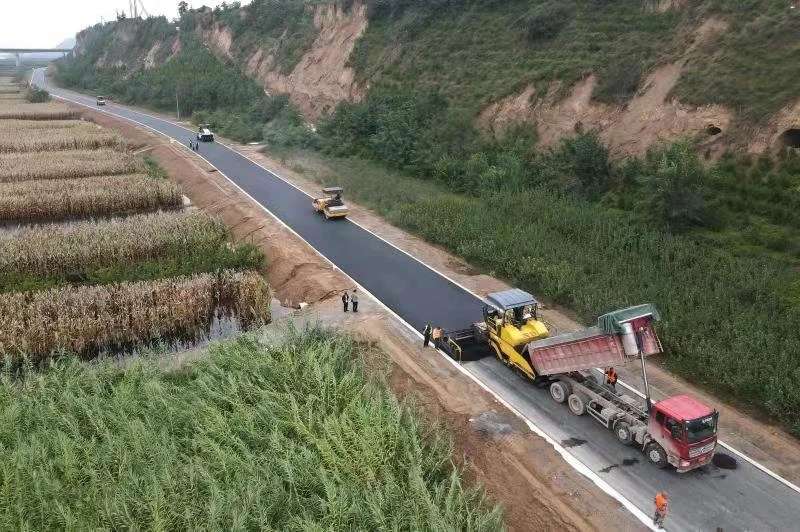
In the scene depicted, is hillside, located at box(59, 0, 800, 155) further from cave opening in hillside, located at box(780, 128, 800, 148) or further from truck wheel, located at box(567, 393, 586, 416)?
truck wheel, located at box(567, 393, 586, 416)

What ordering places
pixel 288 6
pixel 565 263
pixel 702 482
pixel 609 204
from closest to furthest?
pixel 702 482, pixel 565 263, pixel 609 204, pixel 288 6

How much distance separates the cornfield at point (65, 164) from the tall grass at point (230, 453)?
31.5m

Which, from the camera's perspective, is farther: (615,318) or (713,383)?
(713,383)

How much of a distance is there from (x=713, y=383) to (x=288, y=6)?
86.7 m

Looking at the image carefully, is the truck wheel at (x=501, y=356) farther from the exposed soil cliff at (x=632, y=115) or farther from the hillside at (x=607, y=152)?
the exposed soil cliff at (x=632, y=115)

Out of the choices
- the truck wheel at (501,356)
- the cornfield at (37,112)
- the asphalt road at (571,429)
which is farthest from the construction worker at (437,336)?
the cornfield at (37,112)

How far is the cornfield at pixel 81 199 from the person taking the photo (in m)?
36.5

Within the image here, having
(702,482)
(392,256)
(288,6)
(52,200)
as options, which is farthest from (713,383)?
(288,6)

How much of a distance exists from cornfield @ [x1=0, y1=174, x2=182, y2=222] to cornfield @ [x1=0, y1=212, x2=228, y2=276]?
5.80 meters

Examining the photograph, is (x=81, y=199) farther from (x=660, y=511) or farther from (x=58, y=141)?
(x=660, y=511)

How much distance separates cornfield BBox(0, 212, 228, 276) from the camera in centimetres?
2625

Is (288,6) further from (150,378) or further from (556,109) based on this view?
(150,378)

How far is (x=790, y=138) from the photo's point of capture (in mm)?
26453

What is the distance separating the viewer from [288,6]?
88.0 meters
